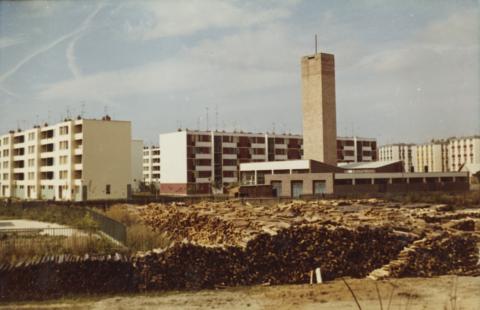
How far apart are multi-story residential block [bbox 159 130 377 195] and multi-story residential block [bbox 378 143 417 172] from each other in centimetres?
7607

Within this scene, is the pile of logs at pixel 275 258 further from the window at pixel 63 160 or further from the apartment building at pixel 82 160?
the window at pixel 63 160

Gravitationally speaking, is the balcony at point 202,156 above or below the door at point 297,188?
above

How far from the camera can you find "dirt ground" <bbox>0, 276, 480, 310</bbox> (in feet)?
42.1

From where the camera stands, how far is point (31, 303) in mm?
13297

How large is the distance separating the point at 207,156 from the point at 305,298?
72155mm

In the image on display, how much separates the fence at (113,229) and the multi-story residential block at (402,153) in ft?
464

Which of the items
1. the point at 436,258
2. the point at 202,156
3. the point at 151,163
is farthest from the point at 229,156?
the point at 436,258

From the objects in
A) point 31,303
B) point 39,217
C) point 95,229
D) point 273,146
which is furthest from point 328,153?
point 31,303

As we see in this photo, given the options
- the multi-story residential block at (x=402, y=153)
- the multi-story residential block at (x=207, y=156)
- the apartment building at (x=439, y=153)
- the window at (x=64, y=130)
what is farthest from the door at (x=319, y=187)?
the multi-story residential block at (x=402, y=153)

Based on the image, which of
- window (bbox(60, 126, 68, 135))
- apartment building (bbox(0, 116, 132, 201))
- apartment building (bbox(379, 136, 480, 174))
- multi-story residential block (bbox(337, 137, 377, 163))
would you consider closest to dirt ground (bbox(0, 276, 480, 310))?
apartment building (bbox(0, 116, 132, 201))

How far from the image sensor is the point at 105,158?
67.1 metres

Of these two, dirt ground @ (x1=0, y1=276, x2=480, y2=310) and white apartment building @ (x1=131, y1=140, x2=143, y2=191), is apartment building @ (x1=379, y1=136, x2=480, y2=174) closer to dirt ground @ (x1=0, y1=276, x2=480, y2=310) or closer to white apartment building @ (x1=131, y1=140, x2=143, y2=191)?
white apartment building @ (x1=131, y1=140, x2=143, y2=191)

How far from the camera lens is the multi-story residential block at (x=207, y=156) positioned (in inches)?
3265

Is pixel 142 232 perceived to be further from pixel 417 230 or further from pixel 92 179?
pixel 92 179
